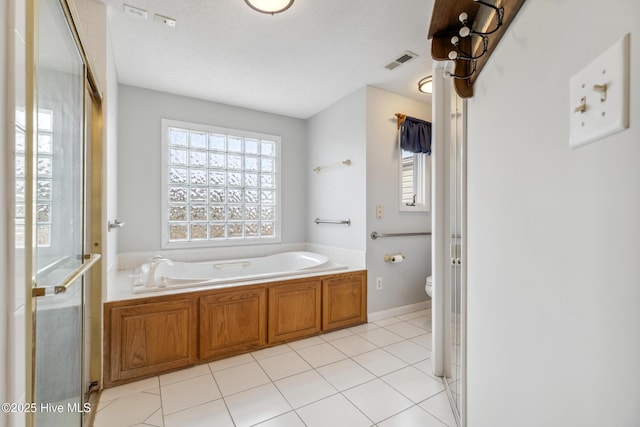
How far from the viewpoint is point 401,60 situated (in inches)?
96.6

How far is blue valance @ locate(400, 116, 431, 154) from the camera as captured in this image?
3.13 metres

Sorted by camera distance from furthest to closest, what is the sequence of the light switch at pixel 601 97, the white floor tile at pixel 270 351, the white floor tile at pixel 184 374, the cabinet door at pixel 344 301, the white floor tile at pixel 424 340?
the cabinet door at pixel 344 301 → the white floor tile at pixel 424 340 → the white floor tile at pixel 270 351 → the white floor tile at pixel 184 374 → the light switch at pixel 601 97

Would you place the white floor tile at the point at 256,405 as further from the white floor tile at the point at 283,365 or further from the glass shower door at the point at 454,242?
the glass shower door at the point at 454,242

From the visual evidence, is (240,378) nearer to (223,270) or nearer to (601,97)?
(223,270)

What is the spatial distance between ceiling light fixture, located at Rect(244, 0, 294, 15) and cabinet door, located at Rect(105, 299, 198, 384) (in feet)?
6.62

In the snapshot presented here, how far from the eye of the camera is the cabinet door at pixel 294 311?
247 centimetres

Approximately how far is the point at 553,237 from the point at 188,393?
2.09m

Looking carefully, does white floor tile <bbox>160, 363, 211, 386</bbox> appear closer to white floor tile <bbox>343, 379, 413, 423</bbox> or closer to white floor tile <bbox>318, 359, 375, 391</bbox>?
white floor tile <bbox>318, 359, 375, 391</bbox>

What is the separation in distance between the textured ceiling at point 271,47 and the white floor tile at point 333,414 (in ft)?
7.89

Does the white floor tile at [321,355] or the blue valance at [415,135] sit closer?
the white floor tile at [321,355]

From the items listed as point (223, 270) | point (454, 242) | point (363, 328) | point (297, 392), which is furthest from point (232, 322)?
point (454, 242)

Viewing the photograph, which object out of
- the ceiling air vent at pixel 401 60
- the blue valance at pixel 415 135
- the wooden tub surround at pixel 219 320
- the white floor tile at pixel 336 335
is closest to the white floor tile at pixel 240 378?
the wooden tub surround at pixel 219 320

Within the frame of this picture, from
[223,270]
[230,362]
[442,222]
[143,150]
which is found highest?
[143,150]

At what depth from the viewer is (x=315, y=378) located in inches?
77.0
